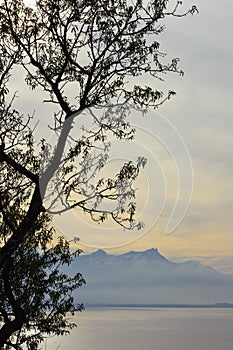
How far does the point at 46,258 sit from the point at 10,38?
6.69m

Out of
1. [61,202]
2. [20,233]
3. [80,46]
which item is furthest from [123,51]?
[20,233]

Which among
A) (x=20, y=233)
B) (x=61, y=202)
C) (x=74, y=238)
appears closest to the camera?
(x=20, y=233)

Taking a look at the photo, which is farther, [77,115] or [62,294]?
[62,294]

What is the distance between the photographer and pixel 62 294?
2227cm

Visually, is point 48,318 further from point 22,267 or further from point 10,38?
point 10,38

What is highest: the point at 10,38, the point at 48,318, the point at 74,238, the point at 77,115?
the point at 10,38

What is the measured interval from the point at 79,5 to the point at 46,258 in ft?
24.2

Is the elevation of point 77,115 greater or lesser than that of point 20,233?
greater

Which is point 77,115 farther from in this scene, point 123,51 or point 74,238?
point 74,238

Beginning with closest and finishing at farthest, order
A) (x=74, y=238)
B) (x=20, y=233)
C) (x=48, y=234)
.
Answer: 1. (x=20, y=233)
2. (x=74, y=238)
3. (x=48, y=234)

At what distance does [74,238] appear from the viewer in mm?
19562

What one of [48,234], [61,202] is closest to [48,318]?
[48,234]

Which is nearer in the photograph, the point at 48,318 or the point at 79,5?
the point at 79,5

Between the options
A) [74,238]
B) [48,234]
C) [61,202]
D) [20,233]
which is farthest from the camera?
[48,234]
